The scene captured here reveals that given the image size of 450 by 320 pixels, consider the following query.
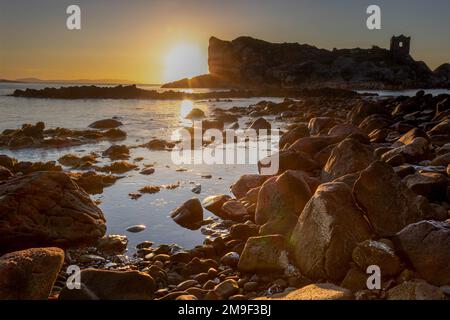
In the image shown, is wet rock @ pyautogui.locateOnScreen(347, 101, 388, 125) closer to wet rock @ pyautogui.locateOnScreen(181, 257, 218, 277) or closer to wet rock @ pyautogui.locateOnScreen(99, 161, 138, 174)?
wet rock @ pyautogui.locateOnScreen(99, 161, 138, 174)

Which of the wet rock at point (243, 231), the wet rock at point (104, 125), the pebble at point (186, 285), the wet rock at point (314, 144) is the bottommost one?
the pebble at point (186, 285)

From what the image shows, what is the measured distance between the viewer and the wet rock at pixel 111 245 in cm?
668

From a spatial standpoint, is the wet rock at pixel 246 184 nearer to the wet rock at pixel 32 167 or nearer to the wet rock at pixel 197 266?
the wet rock at pixel 197 266

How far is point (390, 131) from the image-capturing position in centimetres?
1498

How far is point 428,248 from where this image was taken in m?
4.47

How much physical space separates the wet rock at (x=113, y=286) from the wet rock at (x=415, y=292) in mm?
3155

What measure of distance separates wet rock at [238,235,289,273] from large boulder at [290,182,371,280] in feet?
0.66

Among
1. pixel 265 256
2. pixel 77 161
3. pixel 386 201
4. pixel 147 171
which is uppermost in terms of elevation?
pixel 386 201

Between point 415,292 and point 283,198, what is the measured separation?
3.16 m

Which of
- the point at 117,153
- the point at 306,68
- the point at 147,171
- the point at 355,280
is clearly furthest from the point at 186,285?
the point at 306,68

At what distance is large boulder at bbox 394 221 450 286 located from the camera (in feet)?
14.2

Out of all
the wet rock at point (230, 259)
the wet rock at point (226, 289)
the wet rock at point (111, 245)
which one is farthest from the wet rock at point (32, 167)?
the wet rock at point (226, 289)

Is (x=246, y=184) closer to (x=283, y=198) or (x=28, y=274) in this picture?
(x=283, y=198)

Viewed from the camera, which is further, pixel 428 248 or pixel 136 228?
pixel 136 228
